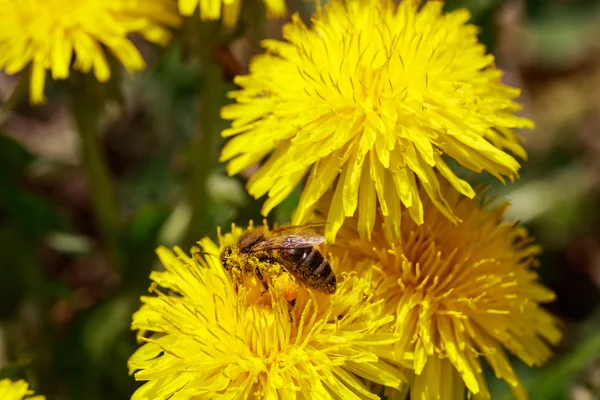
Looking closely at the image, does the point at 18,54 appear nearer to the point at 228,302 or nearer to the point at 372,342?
the point at 228,302

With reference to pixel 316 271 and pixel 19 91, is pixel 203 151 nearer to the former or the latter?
pixel 19 91

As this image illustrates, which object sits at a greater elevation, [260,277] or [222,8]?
[222,8]

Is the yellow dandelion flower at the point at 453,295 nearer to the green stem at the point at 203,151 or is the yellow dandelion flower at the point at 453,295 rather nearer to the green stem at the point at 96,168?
the green stem at the point at 203,151

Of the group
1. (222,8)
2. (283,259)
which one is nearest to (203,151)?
(222,8)

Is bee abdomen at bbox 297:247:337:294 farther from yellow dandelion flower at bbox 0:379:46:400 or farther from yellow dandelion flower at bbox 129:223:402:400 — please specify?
yellow dandelion flower at bbox 0:379:46:400

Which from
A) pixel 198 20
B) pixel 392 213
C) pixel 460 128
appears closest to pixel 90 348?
pixel 198 20
